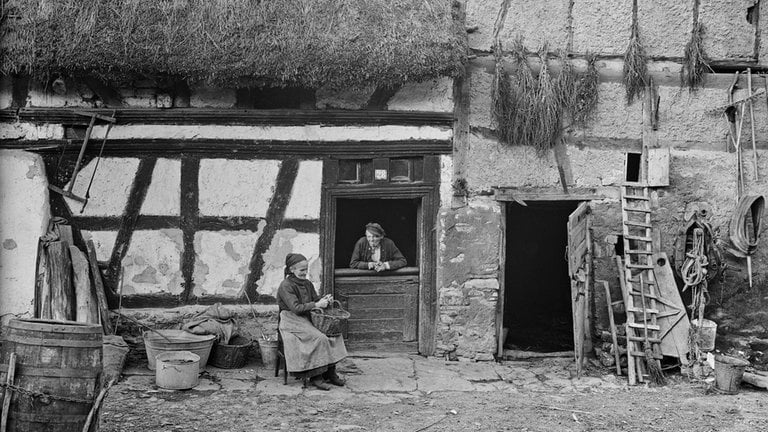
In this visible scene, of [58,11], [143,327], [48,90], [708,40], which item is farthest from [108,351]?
[708,40]

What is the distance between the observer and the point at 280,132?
8.41 m

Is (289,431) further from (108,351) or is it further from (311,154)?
(311,154)

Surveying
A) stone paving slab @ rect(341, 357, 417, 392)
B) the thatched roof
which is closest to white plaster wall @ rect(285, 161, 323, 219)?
the thatched roof

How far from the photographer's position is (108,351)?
24.6 ft

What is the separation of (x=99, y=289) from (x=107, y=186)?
1095 mm

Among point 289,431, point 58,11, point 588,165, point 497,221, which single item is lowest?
point 289,431

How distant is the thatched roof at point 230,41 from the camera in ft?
25.5

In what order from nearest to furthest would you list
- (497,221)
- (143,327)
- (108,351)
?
(108,351)
(143,327)
(497,221)

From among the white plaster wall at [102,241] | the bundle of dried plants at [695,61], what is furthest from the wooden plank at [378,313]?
the bundle of dried plants at [695,61]

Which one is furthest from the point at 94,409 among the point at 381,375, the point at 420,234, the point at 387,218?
the point at 387,218

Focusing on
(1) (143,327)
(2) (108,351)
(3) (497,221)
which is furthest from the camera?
(3) (497,221)

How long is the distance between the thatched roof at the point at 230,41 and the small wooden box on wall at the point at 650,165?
2368 mm

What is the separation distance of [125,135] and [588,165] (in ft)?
16.7

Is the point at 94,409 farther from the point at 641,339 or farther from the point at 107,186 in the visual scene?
the point at 641,339
